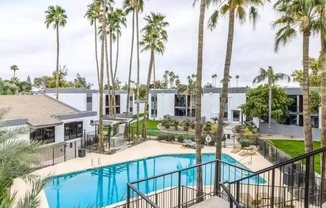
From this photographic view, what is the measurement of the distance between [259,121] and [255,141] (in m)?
11.5

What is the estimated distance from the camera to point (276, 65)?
123ft

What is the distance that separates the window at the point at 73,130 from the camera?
2558cm

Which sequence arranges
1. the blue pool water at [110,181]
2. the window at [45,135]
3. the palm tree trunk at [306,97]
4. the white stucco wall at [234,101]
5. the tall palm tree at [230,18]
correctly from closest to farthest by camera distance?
the palm tree trunk at [306,97]
the tall palm tree at [230,18]
the blue pool water at [110,181]
the window at [45,135]
the white stucco wall at [234,101]

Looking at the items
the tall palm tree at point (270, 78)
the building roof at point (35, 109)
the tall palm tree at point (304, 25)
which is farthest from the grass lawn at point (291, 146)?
the building roof at point (35, 109)

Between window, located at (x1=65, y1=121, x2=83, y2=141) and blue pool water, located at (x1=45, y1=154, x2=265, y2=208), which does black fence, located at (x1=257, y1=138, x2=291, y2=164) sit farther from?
window, located at (x1=65, y1=121, x2=83, y2=141)

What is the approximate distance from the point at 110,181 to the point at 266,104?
942 inches

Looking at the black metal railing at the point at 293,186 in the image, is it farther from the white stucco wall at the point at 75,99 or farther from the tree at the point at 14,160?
the white stucco wall at the point at 75,99

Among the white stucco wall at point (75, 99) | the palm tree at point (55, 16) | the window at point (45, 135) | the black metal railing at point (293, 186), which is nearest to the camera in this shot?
the black metal railing at point (293, 186)

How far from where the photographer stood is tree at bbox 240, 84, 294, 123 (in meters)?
33.8

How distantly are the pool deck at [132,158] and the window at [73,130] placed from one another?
429 cm

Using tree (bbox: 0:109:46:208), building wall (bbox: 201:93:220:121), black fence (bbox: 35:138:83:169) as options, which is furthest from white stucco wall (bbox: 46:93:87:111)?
tree (bbox: 0:109:46:208)

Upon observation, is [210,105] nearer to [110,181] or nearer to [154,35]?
[154,35]

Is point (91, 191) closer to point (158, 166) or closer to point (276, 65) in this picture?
point (158, 166)

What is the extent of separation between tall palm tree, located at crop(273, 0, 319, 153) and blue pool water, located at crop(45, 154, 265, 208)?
366 centimetres
